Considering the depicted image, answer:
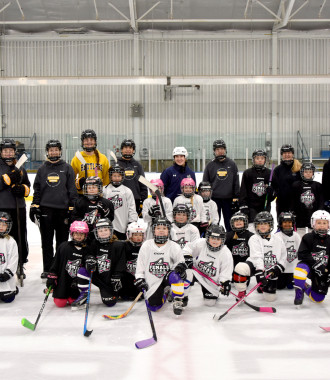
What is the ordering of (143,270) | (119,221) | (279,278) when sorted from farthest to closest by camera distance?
(119,221) < (279,278) < (143,270)

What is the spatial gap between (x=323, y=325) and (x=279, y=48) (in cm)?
1280

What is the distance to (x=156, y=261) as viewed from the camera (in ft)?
11.7

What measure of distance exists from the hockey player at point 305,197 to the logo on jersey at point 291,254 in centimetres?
58

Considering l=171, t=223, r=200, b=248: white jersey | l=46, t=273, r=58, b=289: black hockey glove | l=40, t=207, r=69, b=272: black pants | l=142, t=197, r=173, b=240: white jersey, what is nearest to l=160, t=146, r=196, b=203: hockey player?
l=142, t=197, r=173, b=240: white jersey

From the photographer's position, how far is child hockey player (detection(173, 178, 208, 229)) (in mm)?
4438

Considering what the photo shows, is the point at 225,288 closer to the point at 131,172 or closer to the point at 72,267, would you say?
the point at 72,267

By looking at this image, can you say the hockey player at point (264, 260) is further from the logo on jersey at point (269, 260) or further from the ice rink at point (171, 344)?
the ice rink at point (171, 344)

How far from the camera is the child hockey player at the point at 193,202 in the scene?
4.44 m

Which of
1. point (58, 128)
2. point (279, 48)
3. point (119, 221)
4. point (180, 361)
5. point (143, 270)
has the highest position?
point (279, 48)

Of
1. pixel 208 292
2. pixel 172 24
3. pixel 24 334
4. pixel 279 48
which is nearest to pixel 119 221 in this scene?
pixel 208 292

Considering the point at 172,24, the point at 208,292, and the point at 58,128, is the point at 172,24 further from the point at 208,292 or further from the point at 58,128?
the point at 208,292

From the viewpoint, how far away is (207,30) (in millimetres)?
14156

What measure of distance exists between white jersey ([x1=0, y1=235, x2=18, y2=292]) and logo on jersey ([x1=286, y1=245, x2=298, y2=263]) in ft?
7.99

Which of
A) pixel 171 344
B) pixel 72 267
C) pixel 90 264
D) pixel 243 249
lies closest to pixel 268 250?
pixel 243 249
